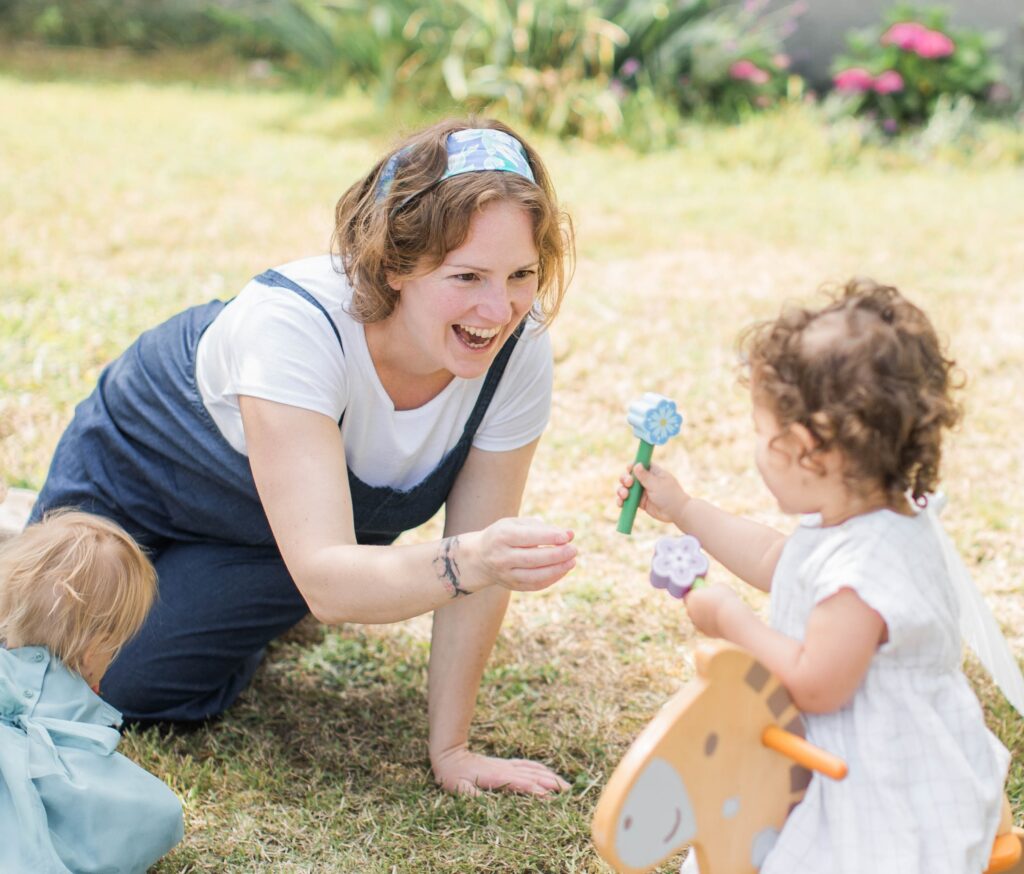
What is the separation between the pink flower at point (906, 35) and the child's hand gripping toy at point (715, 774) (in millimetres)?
7693

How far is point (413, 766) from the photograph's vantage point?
2.46 meters

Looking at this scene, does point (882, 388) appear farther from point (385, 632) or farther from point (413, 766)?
point (385, 632)

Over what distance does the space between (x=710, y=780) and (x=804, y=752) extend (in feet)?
0.41

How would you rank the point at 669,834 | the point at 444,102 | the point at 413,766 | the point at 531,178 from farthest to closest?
the point at 444,102
the point at 413,766
the point at 531,178
the point at 669,834

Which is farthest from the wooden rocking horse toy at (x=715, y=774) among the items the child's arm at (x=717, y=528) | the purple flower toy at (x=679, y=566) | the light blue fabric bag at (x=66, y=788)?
the light blue fabric bag at (x=66, y=788)

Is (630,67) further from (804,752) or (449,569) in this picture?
(804,752)

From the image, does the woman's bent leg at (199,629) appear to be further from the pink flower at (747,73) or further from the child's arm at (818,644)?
the pink flower at (747,73)

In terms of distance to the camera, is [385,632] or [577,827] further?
[385,632]

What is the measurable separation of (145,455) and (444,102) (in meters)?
5.99

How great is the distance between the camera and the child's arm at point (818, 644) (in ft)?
4.89

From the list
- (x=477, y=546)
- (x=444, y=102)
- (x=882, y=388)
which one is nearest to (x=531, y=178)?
(x=477, y=546)

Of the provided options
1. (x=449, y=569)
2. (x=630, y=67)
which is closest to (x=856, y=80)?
(x=630, y=67)

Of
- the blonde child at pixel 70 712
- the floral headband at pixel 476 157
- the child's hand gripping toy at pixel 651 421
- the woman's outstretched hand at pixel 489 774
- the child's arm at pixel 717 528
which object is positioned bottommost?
the woman's outstretched hand at pixel 489 774

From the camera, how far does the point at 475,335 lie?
2105 mm
